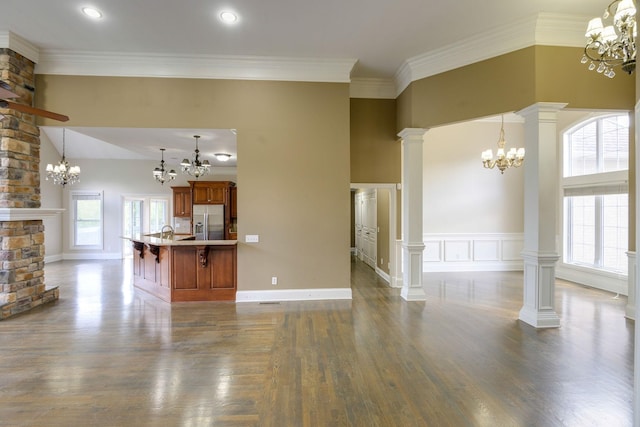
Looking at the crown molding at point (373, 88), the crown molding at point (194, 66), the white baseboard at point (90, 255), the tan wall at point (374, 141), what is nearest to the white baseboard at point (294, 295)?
the tan wall at point (374, 141)

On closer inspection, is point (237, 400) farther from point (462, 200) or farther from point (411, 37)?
point (462, 200)

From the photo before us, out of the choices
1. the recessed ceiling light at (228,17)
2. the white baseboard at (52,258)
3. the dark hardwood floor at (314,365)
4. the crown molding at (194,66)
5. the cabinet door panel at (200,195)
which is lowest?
the dark hardwood floor at (314,365)

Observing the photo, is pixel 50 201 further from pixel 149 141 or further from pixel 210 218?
pixel 149 141

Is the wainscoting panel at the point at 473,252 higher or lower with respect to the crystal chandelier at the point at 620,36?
lower

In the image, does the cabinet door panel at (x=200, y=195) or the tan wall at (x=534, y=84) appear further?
the cabinet door panel at (x=200, y=195)

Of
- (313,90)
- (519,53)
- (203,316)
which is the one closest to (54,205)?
(203,316)

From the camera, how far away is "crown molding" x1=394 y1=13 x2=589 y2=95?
375 centimetres

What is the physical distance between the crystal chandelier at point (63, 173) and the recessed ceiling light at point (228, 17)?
6008 millimetres

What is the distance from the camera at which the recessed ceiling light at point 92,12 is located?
11.5 feet

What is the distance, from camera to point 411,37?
4125 mm

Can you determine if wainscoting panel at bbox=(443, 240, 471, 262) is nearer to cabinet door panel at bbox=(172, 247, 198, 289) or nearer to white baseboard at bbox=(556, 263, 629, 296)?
white baseboard at bbox=(556, 263, 629, 296)

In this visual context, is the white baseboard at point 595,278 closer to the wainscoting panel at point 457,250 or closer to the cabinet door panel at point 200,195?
the wainscoting panel at point 457,250

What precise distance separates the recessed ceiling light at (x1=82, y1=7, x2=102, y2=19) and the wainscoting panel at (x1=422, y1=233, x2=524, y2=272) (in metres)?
6.97

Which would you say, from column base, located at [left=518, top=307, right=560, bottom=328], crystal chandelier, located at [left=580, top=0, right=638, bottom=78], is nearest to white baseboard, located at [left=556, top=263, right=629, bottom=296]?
column base, located at [left=518, top=307, right=560, bottom=328]
